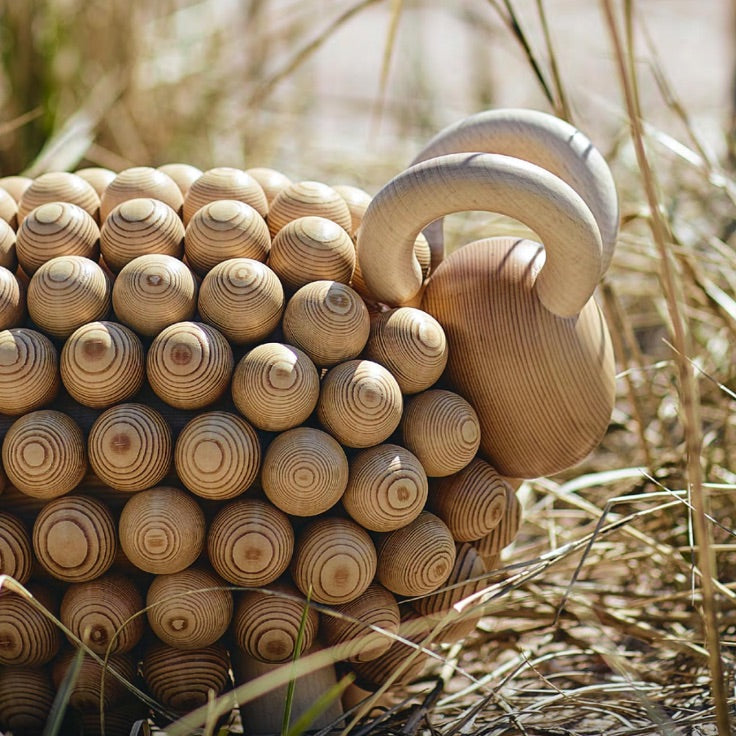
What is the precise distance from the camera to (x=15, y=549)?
59 centimetres

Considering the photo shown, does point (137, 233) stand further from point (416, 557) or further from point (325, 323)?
point (416, 557)

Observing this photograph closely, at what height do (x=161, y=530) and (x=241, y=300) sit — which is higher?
(x=241, y=300)

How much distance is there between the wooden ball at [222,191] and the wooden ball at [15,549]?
0.23 meters

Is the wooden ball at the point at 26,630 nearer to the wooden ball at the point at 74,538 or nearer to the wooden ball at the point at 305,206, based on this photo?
the wooden ball at the point at 74,538

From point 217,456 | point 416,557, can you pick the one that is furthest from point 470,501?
point 217,456

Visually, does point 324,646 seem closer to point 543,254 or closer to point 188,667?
point 188,667

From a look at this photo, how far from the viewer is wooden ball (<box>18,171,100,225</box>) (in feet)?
2.21

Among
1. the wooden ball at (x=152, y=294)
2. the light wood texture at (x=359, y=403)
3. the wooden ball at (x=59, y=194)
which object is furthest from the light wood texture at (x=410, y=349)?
the wooden ball at (x=59, y=194)

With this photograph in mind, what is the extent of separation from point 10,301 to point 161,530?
170 millimetres

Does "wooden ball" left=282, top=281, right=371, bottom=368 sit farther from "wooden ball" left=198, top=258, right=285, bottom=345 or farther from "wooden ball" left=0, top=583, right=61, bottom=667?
"wooden ball" left=0, top=583, right=61, bottom=667

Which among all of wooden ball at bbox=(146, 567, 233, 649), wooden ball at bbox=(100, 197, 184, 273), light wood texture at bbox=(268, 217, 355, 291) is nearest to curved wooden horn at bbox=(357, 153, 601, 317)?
light wood texture at bbox=(268, 217, 355, 291)

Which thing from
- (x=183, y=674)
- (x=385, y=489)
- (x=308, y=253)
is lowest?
(x=183, y=674)

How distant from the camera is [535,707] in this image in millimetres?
672

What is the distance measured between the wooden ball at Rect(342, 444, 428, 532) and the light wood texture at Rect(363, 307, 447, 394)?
5cm
